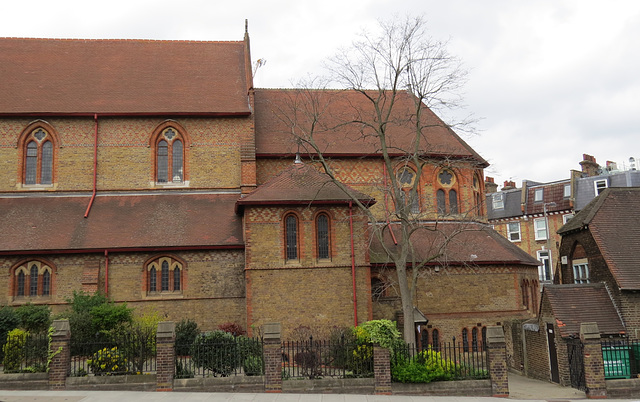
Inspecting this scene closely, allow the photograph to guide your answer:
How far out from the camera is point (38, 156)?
24000mm

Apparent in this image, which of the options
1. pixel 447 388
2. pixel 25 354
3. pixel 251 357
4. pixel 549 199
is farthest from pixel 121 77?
pixel 549 199

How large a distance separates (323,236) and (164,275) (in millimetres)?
6109

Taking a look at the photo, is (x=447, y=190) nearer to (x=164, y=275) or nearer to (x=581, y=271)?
(x=581, y=271)

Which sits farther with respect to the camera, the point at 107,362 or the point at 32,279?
the point at 32,279

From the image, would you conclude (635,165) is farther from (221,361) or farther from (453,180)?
(221,361)

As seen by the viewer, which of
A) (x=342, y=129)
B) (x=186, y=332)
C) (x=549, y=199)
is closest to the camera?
(x=186, y=332)

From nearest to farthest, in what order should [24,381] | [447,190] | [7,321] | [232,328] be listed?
[24,381], [7,321], [232,328], [447,190]

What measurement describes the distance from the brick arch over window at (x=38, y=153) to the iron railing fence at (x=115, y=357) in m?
10.8

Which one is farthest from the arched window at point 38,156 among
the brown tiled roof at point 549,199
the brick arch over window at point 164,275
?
the brown tiled roof at point 549,199

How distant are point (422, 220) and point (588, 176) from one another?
24.3m

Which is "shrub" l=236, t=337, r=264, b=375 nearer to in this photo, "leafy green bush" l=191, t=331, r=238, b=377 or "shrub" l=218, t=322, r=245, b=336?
"leafy green bush" l=191, t=331, r=238, b=377

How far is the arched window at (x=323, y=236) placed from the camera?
2095cm

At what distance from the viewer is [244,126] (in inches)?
988

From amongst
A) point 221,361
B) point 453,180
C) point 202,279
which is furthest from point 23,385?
point 453,180
